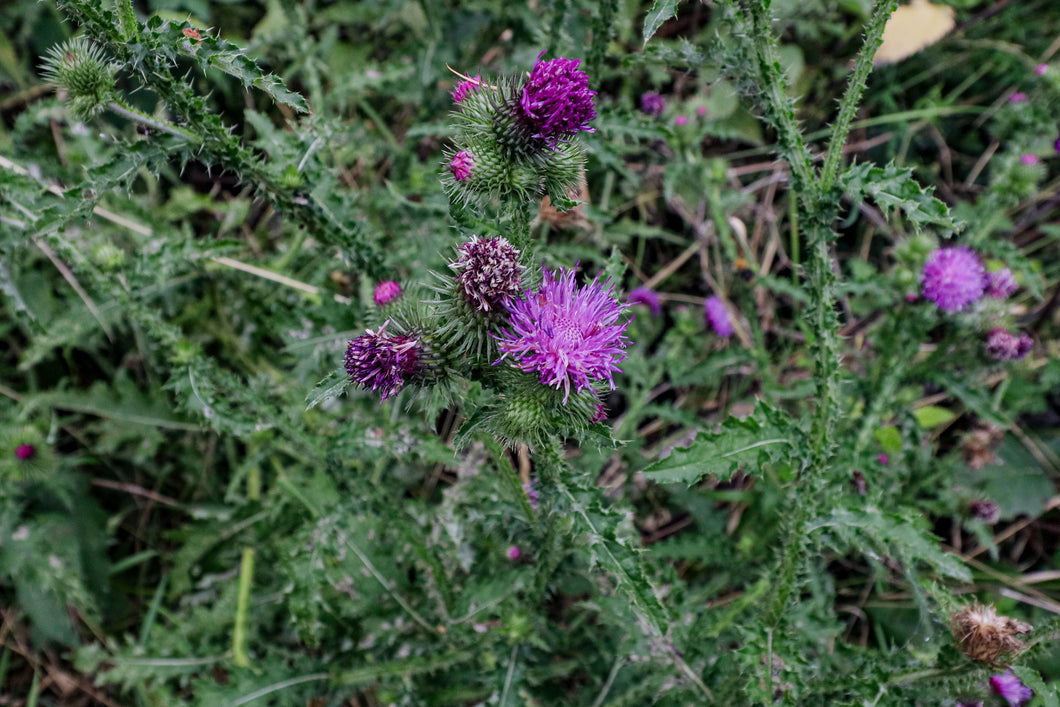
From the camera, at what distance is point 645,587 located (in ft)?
7.72

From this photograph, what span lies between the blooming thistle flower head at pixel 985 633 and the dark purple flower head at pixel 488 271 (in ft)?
6.16

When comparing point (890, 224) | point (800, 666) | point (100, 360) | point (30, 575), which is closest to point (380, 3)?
point (100, 360)

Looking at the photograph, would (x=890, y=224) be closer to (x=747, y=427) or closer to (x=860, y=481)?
(x=860, y=481)

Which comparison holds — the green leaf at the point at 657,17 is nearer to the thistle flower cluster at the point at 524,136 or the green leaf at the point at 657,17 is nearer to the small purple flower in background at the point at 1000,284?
the thistle flower cluster at the point at 524,136

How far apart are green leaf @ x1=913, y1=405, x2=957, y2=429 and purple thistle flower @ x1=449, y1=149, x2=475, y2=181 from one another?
11.3 ft

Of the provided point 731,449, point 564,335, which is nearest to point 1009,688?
point 731,449

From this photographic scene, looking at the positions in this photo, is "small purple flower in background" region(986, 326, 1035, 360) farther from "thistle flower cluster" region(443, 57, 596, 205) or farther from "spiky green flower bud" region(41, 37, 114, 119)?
"spiky green flower bud" region(41, 37, 114, 119)

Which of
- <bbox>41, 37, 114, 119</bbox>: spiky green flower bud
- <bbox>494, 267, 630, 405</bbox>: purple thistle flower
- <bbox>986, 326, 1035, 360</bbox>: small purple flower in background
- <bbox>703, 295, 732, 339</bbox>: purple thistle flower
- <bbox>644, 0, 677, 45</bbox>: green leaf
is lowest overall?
<bbox>986, 326, 1035, 360</bbox>: small purple flower in background

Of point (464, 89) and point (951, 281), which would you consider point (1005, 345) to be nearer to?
point (951, 281)

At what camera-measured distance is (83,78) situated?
2.51 metres

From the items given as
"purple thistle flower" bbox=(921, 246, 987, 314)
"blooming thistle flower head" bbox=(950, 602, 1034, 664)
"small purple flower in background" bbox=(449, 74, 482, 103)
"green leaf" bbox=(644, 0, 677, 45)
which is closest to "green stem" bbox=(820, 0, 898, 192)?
"green leaf" bbox=(644, 0, 677, 45)

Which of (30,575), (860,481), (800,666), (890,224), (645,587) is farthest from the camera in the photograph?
(890,224)

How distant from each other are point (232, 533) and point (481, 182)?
3182 mm

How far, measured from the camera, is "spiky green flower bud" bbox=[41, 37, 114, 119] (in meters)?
2.50
